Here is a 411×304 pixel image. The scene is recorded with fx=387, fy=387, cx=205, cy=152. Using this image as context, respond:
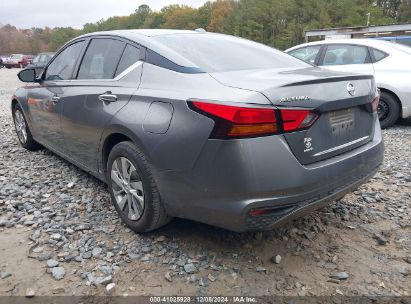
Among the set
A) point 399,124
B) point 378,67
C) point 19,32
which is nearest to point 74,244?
point 378,67

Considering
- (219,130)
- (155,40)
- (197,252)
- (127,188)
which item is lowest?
(197,252)

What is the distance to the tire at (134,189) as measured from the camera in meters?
2.71

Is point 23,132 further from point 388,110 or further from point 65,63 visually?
point 388,110

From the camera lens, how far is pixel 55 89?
4066mm

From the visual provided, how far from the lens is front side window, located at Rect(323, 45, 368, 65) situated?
22.2ft

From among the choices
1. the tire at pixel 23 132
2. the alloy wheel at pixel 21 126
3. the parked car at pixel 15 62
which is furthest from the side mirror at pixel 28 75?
the parked car at pixel 15 62

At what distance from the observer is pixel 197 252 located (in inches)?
109

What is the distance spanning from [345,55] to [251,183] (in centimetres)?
558

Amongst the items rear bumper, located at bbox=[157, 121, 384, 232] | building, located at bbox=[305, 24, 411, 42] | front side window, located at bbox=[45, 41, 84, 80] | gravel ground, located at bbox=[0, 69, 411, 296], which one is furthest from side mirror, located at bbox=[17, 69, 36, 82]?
building, located at bbox=[305, 24, 411, 42]

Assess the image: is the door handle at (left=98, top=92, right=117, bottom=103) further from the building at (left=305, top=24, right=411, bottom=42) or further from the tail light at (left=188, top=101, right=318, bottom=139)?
the building at (left=305, top=24, right=411, bottom=42)

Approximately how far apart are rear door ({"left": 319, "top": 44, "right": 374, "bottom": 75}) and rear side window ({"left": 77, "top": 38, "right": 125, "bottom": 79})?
447 centimetres

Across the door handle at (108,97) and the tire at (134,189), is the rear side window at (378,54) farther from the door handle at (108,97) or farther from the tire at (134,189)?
the tire at (134,189)

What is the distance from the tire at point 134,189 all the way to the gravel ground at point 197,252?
0.54 feet

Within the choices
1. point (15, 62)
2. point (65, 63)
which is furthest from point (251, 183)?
point (15, 62)
